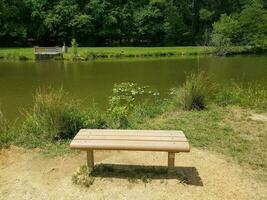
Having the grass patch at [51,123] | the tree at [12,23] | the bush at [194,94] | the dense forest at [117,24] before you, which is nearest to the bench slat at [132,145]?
the grass patch at [51,123]

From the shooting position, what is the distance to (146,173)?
4590 millimetres

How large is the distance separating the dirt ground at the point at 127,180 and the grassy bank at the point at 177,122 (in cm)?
38

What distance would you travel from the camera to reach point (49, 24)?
3562 centimetres

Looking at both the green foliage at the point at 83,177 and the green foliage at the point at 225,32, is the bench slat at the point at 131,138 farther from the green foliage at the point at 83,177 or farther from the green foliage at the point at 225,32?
the green foliage at the point at 225,32

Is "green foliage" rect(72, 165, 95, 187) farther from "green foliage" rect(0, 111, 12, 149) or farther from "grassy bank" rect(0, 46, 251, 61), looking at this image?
"grassy bank" rect(0, 46, 251, 61)

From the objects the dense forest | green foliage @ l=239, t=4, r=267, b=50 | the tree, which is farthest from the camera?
green foliage @ l=239, t=4, r=267, b=50

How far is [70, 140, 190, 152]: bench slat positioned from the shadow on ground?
414mm

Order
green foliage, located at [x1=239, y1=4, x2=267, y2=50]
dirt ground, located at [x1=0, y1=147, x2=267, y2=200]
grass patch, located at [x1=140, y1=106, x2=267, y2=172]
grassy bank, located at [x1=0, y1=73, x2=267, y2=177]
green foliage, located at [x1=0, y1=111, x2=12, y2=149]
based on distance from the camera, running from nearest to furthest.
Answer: dirt ground, located at [x1=0, y1=147, x2=267, y2=200], grass patch, located at [x1=140, y1=106, x2=267, y2=172], grassy bank, located at [x1=0, y1=73, x2=267, y2=177], green foliage, located at [x1=0, y1=111, x2=12, y2=149], green foliage, located at [x1=239, y1=4, x2=267, y2=50]

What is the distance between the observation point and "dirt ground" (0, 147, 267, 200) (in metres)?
4.12

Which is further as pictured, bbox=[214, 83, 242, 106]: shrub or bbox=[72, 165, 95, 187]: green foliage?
bbox=[214, 83, 242, 106]: shrub

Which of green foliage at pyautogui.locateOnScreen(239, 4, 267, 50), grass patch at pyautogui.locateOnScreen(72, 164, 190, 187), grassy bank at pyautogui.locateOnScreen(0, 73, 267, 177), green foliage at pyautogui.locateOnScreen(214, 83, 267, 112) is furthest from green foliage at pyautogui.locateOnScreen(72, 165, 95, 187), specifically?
green foliage at pyautogui.locateOnScreen(239, 4, 267, 50)

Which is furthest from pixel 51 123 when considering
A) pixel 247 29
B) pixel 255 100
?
pixel 247 29

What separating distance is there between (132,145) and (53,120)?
196cm

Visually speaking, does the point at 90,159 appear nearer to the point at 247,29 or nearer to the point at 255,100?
the point at 255,100
